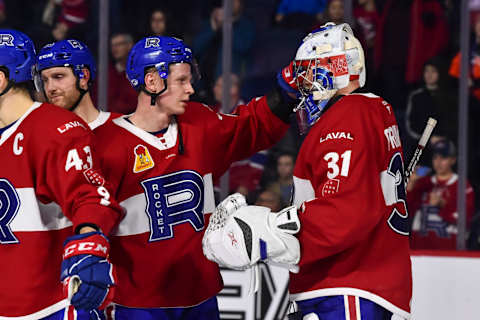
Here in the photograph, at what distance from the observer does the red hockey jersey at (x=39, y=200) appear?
2.60 m

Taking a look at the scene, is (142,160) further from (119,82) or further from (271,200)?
(119,82)

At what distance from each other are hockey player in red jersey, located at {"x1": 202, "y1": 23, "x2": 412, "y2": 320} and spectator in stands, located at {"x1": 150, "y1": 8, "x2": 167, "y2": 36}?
267 centimetres

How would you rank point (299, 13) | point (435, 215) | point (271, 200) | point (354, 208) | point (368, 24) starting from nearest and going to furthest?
point (354, 208), point (435, 215), point (271, 200), point (368, 24), point (299, 13)

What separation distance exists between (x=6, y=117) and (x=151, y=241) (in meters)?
0.64

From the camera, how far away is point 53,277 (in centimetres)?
271

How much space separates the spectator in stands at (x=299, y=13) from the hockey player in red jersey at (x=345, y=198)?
2477 millimetres

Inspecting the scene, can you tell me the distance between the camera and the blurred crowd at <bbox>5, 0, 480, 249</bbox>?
4.92m

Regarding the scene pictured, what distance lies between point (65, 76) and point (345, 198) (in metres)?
1.38

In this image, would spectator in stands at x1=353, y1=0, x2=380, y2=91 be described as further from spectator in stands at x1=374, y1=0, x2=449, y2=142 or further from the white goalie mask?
the white goalie mask

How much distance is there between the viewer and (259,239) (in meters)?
2.59

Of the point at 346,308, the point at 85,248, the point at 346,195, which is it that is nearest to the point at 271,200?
the point at 346,308

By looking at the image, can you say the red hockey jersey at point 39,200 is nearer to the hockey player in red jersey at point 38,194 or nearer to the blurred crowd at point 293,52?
the hockey player in red jersey at point 38,194

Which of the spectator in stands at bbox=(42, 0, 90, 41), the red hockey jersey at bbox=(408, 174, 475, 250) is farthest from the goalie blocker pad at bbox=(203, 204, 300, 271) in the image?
the spectator in stands at bbox=(42, 0, 90, 41)

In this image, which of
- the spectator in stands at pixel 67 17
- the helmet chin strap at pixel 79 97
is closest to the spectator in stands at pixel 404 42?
the spectator in stands at pixel 67 17
